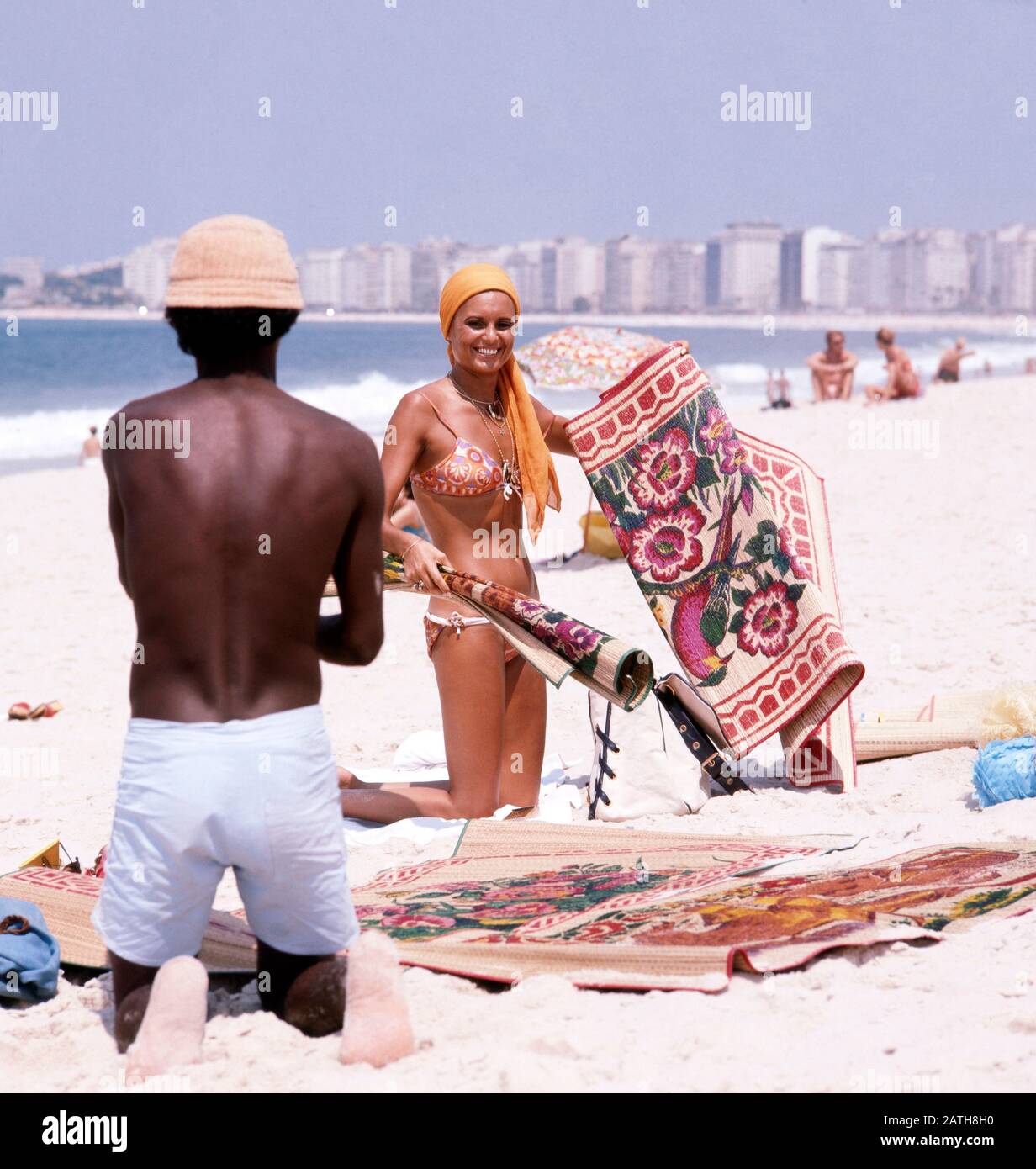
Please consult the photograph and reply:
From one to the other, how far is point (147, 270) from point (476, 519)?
303 ft

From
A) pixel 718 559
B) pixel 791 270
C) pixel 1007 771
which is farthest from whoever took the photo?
pixel 791 270

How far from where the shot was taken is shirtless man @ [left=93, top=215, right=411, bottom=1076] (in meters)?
2.98

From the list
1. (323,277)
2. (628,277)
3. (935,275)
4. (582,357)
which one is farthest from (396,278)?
(582,357)

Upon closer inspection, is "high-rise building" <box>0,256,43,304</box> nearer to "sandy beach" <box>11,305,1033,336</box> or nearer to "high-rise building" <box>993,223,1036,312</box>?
"sandy beach" <box>11,305,1033,336</box>

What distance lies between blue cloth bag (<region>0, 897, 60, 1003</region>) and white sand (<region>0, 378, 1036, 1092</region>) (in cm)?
9

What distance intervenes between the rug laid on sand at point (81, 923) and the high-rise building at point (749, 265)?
113199 mm

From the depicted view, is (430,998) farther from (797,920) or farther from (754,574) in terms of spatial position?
(754,574)

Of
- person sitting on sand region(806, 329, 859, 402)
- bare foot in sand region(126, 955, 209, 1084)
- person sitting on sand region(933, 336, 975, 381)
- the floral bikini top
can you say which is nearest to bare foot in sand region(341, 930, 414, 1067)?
bare foot in sand region(126, 955, 209, 1084)

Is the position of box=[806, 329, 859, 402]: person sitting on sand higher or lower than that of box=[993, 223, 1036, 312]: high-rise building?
lower

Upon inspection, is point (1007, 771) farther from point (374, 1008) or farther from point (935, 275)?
point (935, 275)

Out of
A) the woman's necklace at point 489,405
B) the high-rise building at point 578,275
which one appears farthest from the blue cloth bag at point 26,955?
the high-rise building at point 578,275

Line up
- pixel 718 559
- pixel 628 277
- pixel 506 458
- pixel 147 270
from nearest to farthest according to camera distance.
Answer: pixel 506 458, pixel 718 559, pixel 147 270, pixel 628 277

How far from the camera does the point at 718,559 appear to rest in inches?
231

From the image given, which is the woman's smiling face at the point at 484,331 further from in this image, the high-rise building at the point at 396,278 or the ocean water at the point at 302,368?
the high-rise building at the point at 396,278
